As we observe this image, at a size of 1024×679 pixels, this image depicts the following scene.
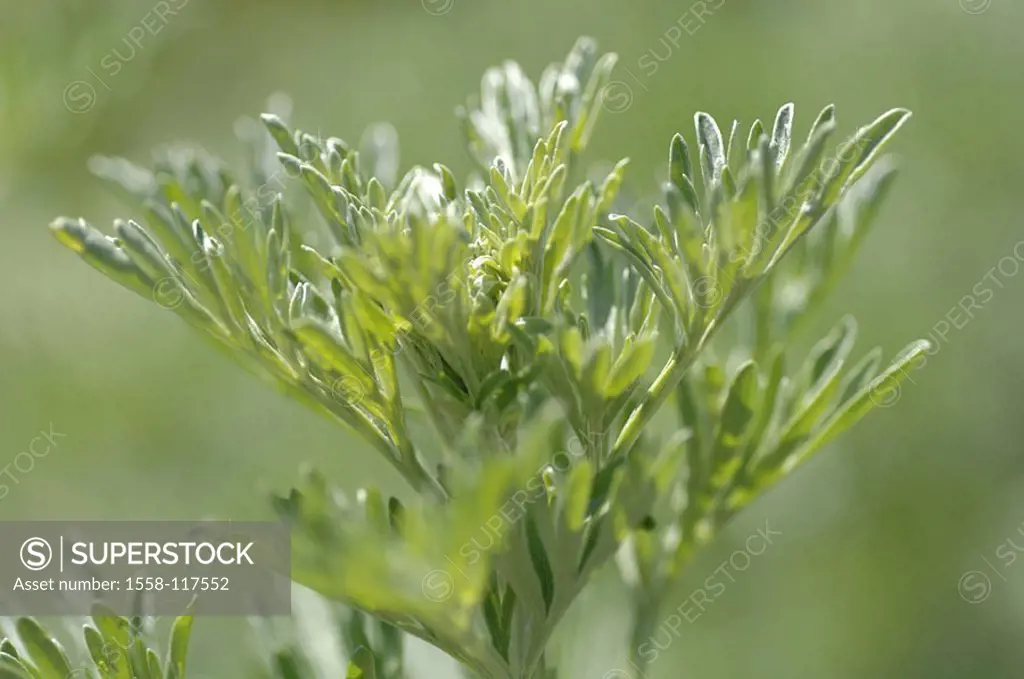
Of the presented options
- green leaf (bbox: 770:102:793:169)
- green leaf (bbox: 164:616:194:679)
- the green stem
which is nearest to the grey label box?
green leaf (bbox: 164:616:194:679)

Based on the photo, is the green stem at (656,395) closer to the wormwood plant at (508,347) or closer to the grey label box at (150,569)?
the wormwood plant at (508,347)

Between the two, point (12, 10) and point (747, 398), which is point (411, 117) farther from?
point (747, 398)

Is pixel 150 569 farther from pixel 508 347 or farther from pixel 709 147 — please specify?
pixel 709 147

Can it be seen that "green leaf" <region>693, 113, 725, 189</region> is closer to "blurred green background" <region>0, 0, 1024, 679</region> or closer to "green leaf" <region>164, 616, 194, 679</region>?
"green leaf" <region>164, 616, 194, 679</region>

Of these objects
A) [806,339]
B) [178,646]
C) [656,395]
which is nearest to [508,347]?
[656,395]

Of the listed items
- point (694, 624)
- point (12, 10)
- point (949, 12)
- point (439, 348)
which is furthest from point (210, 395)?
point (949, 12)
